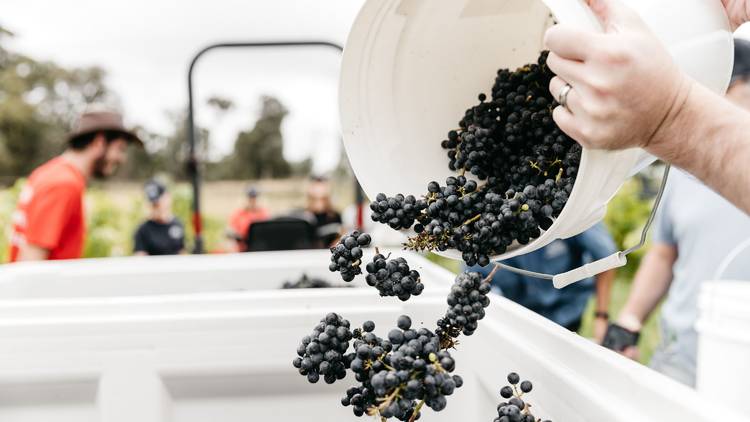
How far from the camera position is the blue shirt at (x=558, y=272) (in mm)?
2357

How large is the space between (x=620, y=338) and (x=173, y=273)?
144 cm

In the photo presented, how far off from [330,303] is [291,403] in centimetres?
19

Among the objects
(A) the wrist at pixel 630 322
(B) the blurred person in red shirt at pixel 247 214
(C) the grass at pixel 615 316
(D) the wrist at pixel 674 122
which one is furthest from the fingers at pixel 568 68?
(B) the blurred person in red shirt at pixel 247 214

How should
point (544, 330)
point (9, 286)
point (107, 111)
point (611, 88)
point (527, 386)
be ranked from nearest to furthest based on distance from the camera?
point (611, 88), point (527, 386), point (544, 330), point (9, 286), point (107, 111)

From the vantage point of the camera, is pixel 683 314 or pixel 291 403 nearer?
pixel 291 403

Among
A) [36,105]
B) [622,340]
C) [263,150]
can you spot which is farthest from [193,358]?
[36,105]

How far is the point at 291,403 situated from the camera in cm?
109

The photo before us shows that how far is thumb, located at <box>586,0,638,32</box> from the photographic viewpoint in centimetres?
66

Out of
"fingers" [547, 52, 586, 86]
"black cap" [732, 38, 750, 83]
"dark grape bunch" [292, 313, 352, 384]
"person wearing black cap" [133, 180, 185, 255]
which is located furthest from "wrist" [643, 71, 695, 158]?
"person wearing black cap" [133, 180, 185, 255]

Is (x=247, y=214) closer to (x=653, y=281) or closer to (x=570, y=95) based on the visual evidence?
(x=653, y=281)

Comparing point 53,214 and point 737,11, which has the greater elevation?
point 737,11

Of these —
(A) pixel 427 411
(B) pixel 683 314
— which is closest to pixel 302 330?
(A) pixel 427 411

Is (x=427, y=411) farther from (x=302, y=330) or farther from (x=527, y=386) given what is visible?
(x=527, y=386)

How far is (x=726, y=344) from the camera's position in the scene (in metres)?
0.90
